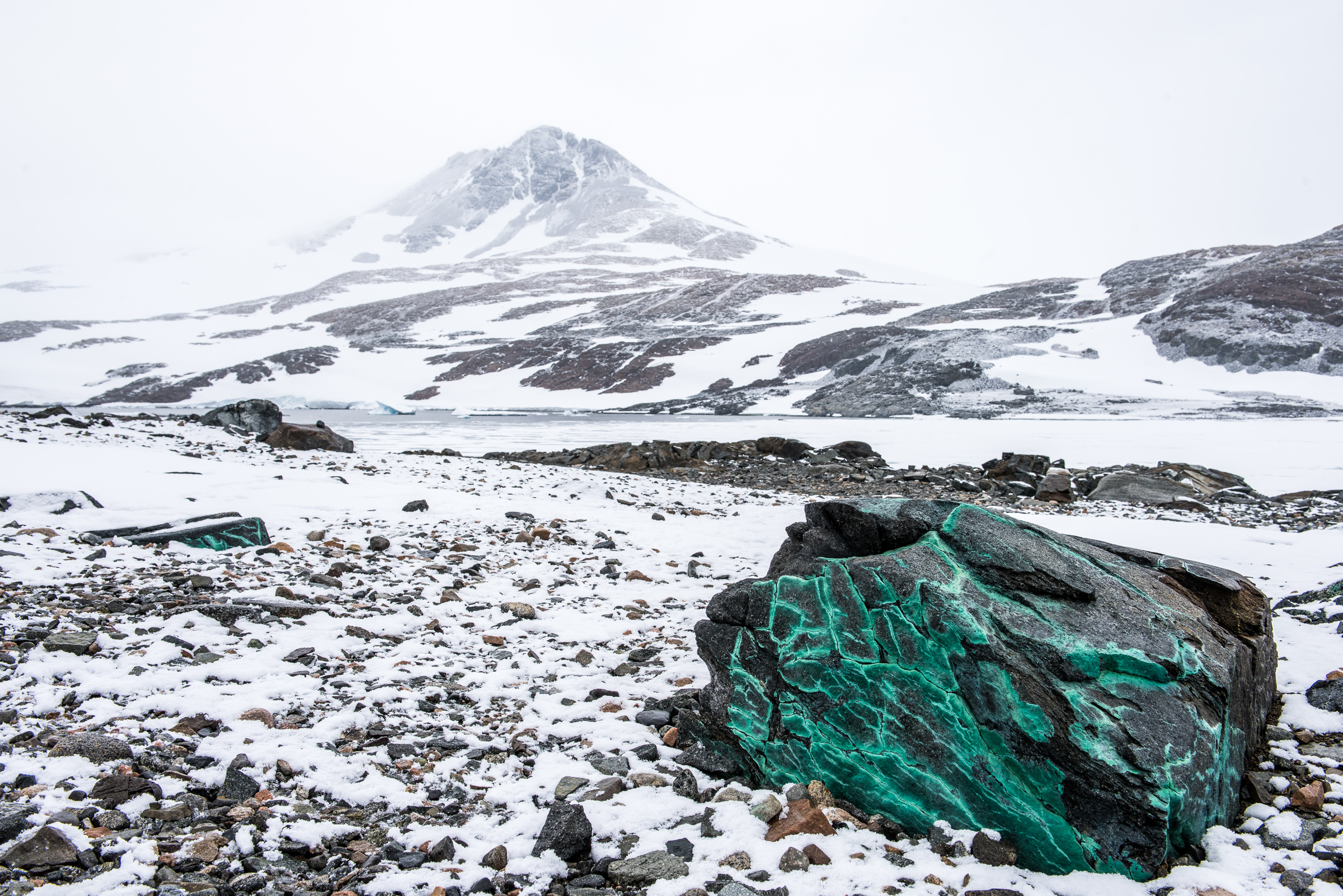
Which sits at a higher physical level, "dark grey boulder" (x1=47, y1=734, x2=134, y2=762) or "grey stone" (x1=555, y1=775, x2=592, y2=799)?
"dark grey boulder" (x1=47, y1=734, x2=134, y2=762)

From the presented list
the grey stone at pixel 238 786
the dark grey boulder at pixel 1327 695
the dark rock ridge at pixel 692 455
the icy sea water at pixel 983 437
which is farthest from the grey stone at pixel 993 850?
the icy sea water at pixel 983 437

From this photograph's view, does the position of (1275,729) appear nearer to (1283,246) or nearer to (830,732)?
(830,732)

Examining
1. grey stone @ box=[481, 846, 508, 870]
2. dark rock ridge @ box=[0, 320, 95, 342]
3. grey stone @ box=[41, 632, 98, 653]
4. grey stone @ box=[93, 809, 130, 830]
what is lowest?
grey stone @ box=[481, 846, 508, 870]

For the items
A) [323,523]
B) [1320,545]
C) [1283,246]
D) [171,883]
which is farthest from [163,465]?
[1283,246]

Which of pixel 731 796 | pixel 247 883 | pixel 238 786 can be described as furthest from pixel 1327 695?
pixel 238 786

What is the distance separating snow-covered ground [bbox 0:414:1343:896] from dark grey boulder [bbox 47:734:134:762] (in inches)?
2.3

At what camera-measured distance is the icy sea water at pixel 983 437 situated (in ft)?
59.2

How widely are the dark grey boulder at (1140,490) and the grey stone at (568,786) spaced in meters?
14.3

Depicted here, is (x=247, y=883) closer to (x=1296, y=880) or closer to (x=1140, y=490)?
(x=1296, y=880)

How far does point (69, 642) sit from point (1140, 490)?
1686 cm

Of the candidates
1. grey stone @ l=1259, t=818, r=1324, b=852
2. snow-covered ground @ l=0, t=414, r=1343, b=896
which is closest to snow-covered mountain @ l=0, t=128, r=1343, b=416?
snow-covered ground @ l=0, t=414, r=1343, b=896

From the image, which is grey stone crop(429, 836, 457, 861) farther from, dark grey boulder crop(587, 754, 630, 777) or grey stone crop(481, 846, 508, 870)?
dark grey boulder crop(587, 754, 630, 777)

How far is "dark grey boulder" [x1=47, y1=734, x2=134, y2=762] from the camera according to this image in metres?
2.88

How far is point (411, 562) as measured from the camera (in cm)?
661
